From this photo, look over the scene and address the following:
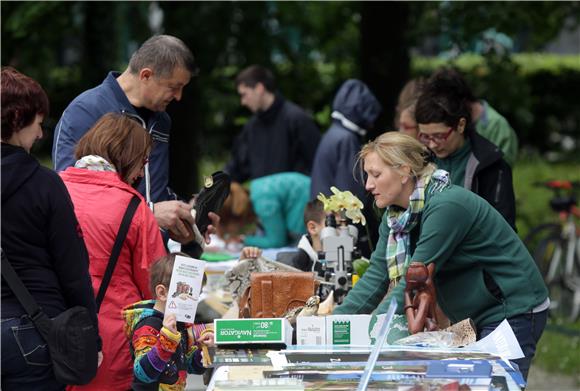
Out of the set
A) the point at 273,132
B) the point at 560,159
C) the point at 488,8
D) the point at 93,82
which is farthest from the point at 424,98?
the point at 560,159

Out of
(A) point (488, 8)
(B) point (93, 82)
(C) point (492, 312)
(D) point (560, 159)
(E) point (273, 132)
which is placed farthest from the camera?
(D) point (560, 159)

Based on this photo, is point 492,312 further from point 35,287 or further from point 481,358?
point 35,287

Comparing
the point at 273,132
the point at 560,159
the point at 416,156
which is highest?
the point at 416,156

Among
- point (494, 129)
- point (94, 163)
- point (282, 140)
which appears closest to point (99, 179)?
point (94, 163)

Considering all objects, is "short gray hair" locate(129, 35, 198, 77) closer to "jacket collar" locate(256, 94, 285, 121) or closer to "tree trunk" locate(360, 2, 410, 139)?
"jacket collar" locate(256, 94, 285, 121)

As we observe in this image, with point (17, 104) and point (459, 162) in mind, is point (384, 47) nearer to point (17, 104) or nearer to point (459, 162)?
point (459, 162)

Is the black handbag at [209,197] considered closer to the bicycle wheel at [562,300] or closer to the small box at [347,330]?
the small box at [347,330]

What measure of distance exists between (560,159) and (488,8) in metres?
9.81

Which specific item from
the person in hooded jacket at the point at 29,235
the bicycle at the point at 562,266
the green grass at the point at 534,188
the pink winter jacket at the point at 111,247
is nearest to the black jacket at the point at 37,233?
the person in hooded jacket at the point at 29,235

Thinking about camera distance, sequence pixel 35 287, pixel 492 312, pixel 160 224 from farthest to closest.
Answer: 1. pixel 160 224
2. pixel 492 312
3. pixel 35 287

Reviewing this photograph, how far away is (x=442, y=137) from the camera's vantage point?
17.8ft

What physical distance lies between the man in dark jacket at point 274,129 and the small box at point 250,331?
4689 mm

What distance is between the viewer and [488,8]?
9.83 metres

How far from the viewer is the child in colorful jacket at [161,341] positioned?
4.14 m
